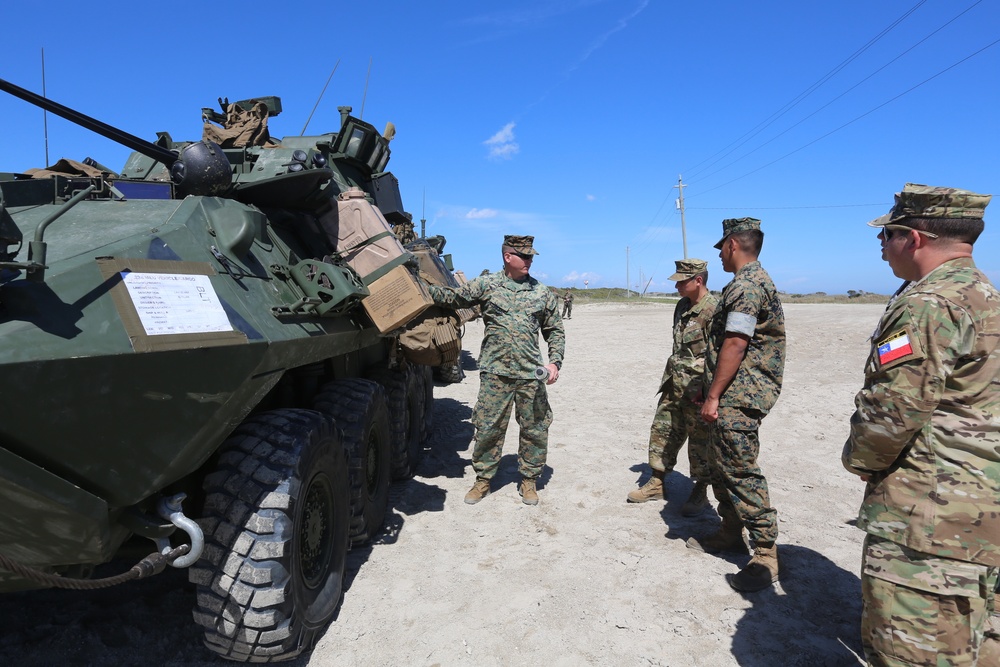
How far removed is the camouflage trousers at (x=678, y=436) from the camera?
4.48 m

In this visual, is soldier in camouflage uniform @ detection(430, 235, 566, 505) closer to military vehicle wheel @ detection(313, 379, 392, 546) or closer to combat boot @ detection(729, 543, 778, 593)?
military vehicle wheel @ detection(313, 379, 392, 546)

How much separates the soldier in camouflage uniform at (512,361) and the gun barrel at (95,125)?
2.02 meters

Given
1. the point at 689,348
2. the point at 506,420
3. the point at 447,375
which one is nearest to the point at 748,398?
the point at 689,348

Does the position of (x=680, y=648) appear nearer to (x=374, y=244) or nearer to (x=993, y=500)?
(x=993, y=500)

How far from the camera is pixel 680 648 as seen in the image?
117 inches

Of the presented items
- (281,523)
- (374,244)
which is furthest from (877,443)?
(374,244)

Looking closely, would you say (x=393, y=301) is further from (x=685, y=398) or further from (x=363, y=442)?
(x=685, y=398)

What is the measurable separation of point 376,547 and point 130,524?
203 cm

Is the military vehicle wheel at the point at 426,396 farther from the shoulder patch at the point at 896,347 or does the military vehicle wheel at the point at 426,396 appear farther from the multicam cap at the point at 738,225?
the shoulder patch at the point at 896,347

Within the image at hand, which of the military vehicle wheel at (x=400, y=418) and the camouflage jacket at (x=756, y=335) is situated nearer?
the camouflage jacket at (x=756, y=335)

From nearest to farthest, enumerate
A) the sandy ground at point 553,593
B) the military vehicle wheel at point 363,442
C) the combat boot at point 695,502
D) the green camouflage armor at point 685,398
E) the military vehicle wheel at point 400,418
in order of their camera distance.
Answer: the sandy ground at point 553,593
the military vehicle wheel at point 363,442
the green camouflage armor at point 685,398
the combat boot at point 695,502
the military vehicle wheel at point 400,418

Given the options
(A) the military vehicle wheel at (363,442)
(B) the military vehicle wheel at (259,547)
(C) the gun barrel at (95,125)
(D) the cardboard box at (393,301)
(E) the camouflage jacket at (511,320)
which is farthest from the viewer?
(E) the camouflage jacket at (511,320)

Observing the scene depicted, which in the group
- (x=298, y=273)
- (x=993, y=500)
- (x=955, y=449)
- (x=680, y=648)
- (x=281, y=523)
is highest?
(x=298, y=273)

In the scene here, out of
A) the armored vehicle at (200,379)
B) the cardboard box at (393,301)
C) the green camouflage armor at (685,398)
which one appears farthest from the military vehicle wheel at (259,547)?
the green camouflage armor at (685,398)
